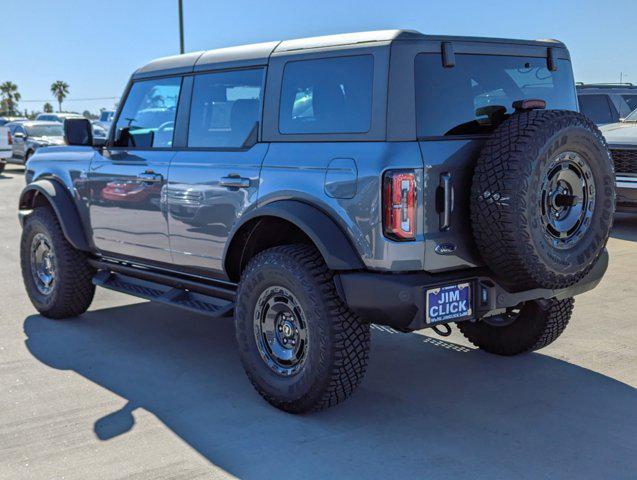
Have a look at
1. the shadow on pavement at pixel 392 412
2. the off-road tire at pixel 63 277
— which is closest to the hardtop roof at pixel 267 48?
the off-road tire at pixel 63 277

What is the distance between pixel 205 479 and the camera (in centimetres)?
350

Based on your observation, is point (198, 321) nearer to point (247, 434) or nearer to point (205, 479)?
point (247, 434)

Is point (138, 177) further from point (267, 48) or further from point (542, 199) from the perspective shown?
point (542, 199)

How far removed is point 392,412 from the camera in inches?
169

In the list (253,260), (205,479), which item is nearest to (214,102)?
(253,260)

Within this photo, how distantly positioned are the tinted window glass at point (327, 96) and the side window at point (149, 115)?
1151mm

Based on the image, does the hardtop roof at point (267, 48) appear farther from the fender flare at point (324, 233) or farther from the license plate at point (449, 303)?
the license plate at point (449, 303)

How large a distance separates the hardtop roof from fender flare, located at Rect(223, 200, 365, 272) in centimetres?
90

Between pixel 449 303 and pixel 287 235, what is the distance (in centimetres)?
115

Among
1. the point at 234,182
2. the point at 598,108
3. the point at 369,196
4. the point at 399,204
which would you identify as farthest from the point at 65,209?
the point at 598,108

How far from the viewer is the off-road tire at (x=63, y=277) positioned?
619 cm

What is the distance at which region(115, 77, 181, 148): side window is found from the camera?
17.7 ft

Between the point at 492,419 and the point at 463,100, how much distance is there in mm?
1676

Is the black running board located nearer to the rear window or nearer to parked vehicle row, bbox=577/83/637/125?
the rear window
